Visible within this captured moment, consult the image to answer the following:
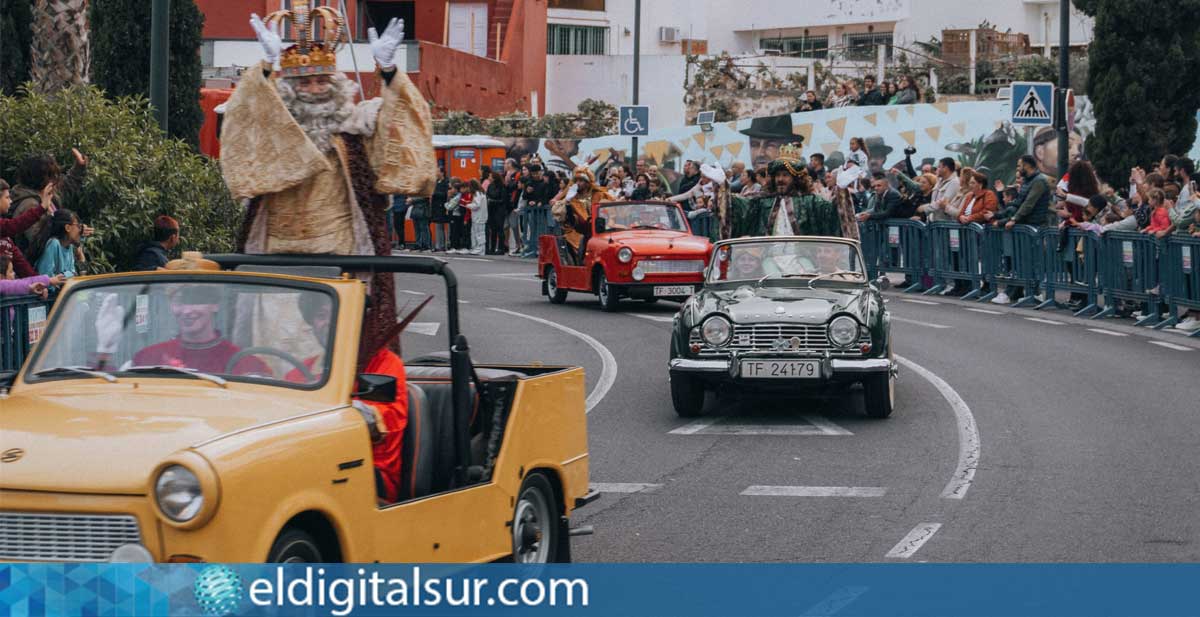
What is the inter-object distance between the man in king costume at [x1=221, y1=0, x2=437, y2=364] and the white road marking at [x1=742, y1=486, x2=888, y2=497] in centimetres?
297

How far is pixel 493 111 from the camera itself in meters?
58.4

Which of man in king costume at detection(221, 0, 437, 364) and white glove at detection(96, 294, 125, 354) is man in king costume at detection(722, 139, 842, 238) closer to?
man in king costume at detection(221, 0, 437, 364)

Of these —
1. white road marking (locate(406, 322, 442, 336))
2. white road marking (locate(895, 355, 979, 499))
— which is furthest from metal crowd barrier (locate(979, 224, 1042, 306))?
white road marking (locate(406, 322, 442, 336))

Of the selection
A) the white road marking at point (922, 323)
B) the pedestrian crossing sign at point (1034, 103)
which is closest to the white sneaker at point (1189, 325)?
the white road marking at point (922, 323)

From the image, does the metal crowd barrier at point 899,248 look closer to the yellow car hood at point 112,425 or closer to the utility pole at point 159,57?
the utility pole at point 159,57

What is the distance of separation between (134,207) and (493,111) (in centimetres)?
4316

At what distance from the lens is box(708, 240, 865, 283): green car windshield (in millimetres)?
14836

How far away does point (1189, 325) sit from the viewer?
65.7ft

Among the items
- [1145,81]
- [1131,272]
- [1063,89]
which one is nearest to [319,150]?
[1131,272]

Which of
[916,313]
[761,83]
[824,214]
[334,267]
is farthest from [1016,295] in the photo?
[761,83]

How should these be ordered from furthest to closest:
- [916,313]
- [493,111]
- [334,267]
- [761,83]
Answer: [493,111] < [761,83] < [916,313] < [334,267]

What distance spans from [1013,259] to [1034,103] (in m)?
3.50

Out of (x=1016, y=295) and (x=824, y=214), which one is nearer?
(x=824, y=214)

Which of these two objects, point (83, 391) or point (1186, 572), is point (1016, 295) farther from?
point (83, 391)
